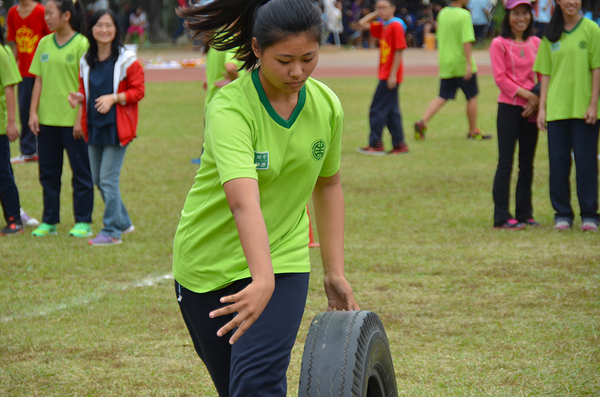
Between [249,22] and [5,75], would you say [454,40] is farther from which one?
[249,22]

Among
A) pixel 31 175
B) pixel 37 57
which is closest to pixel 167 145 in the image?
pixel 31 175

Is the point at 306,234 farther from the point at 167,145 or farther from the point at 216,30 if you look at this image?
the point at 167,145

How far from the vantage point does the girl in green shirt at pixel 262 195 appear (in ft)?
7.45

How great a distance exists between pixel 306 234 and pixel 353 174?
666 centimetres

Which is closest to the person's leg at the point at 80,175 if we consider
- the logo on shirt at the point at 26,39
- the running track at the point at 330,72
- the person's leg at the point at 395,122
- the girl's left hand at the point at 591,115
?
the logo on shirt at the point at 26,39

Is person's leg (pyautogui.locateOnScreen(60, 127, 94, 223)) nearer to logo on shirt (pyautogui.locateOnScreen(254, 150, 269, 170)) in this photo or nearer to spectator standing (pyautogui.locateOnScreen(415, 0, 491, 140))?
logo on shirt (pyautogui.locateOnScreen(254, 150, 269, 170))

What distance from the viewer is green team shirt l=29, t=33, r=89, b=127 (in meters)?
6.56

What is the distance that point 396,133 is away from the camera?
10.6 metres

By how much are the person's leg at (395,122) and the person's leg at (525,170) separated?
12.5 ft

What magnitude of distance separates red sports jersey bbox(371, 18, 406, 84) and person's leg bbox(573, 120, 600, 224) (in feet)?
13.9

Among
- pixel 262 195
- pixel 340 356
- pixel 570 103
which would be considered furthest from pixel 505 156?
pixel 340 356

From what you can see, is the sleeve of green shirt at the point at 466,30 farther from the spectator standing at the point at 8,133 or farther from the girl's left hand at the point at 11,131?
the girl's left hand at the point at 11,131

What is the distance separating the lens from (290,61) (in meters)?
2.31

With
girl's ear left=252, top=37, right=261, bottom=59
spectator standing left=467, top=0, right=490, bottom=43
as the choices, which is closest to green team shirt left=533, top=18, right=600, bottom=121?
girl's ear left=252, top=37, right=261, bottom=59
